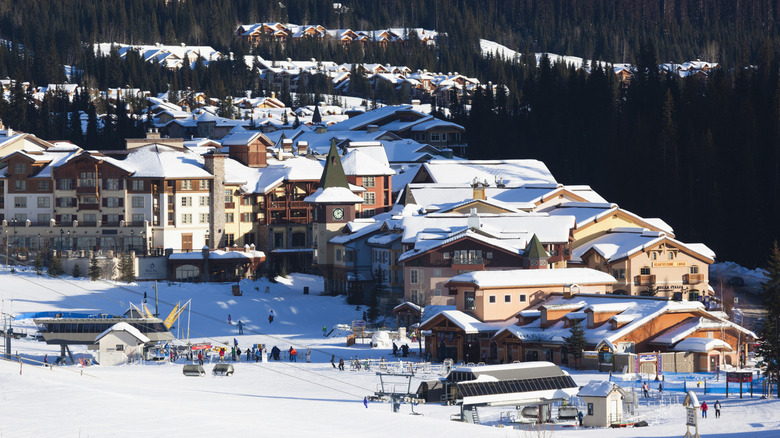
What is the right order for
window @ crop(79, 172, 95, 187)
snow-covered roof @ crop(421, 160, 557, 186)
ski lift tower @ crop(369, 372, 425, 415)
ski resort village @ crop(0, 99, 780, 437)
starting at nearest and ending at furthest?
ski resort village @ crop(0, 99, 780, 437)
ski lift tower @ crop(369, 372, 425, 415)
window @ crop(79, 172, 95, 187)
snow-covered roof @ crop(421, 160, 557, 186)

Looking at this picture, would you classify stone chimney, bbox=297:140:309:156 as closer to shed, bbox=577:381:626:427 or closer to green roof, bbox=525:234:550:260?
green roof, bbox=525:234:550:260

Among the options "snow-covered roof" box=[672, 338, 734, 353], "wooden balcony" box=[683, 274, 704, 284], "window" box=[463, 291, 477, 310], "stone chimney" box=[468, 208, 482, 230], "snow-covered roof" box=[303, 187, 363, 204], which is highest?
"snow-covered roof" box=[303, 187, 363, 204]

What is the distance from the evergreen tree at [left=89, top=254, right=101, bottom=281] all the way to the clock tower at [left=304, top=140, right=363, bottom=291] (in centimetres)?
1235

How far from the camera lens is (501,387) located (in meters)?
51.6

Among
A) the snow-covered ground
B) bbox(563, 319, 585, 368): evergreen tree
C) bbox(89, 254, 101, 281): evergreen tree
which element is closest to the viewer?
the snow-covered ground

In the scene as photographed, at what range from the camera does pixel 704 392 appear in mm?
53312

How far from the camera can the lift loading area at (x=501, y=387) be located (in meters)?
51.1

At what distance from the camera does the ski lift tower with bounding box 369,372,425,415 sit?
5178cm

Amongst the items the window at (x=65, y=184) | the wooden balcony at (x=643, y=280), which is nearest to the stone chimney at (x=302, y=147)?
the window at (x=65, y=184)

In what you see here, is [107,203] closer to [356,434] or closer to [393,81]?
[356,434]

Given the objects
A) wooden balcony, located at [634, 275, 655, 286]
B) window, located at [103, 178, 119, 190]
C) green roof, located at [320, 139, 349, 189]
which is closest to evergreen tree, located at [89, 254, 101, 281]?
window, located at [103, 178, 119, 190]

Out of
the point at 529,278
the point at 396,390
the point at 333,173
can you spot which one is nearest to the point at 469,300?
the point at 529,278

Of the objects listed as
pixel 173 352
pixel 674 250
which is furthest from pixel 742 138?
pixel 173 352

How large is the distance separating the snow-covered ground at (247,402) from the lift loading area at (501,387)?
0.56 m
